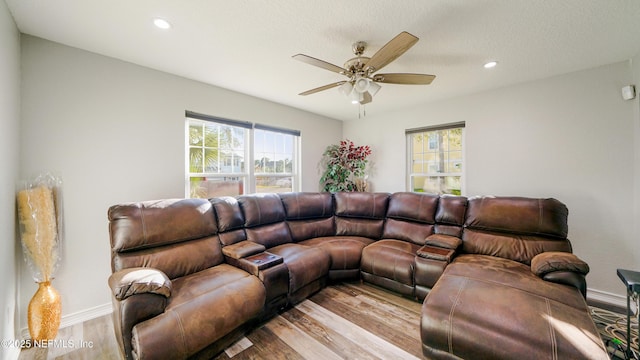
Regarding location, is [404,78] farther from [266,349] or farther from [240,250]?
[266,349]

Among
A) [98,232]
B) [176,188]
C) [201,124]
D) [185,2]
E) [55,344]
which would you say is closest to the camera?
[185,2]

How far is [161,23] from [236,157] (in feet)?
6.04

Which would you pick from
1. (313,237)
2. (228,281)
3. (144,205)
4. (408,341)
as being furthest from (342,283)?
(144,205)

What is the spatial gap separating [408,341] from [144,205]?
2.51 meters

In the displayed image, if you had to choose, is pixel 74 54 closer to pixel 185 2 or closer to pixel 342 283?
pixel 185 2

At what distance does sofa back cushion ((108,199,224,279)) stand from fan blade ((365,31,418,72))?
2.10m

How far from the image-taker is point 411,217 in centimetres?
309

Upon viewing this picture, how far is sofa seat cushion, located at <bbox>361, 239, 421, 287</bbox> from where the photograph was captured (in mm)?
2449

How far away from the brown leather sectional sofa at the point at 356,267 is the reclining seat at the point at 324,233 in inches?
0.6

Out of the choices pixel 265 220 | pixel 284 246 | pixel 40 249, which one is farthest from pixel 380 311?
pixel 40 249

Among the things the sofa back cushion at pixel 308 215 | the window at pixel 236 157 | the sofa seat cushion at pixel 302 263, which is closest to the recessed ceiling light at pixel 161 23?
the window at pixel 236 157

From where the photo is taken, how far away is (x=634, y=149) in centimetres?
236

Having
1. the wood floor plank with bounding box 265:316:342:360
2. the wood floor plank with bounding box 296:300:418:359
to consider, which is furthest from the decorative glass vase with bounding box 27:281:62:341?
the wood floor plank with bounding box 296:300:418:359

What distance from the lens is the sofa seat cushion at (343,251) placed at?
2768 mm
